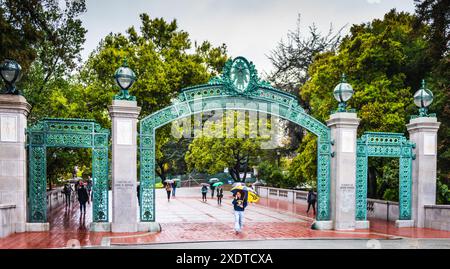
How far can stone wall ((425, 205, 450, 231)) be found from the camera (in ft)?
50.3

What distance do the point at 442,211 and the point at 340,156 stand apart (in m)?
4.18

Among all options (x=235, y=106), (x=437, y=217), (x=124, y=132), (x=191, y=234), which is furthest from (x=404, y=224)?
(x=124, y=132)

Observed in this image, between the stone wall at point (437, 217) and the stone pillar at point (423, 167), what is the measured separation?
0.19m

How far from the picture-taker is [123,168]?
13852 mm

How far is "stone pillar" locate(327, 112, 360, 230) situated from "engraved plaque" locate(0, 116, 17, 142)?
10.5 metres

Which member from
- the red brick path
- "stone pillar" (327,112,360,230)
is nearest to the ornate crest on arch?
"stone pillar" (327,112,360,230)

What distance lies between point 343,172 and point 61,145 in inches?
371

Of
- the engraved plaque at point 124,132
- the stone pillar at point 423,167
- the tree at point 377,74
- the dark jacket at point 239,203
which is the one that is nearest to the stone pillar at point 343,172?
the stone pillar at point 423,167

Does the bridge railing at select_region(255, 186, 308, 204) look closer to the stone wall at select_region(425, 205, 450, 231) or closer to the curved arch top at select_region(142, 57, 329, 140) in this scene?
the stone wall at select_region(425, 205, 450, 231)

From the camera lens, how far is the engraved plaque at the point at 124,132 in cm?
1384

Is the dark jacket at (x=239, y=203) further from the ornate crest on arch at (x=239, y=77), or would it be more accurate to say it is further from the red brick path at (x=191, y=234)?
the ornate crest on arch at (x=239, y=77)

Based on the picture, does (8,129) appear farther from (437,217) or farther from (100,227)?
(437,217)

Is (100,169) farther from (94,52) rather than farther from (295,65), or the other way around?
(295,65)

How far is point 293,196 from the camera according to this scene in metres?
29.2
